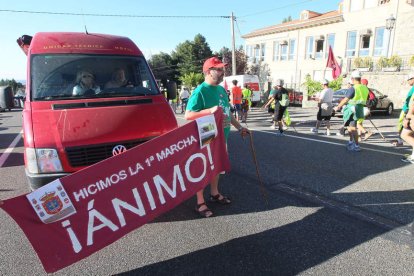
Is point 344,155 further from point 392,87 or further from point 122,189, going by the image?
point 392,87

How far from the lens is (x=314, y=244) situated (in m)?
3.19

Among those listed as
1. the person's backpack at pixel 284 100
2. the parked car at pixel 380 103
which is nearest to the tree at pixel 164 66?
the parked car at pixel 380 103

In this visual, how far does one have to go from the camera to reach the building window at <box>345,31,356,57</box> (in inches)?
1127

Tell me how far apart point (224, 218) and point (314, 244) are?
1.13 m

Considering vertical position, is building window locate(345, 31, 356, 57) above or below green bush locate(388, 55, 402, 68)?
above

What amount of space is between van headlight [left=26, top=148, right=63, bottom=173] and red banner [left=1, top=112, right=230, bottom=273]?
0.83m

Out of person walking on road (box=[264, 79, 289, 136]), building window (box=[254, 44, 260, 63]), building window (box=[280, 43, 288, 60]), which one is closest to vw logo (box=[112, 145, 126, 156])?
person walking on road (box=[264, 79, 289, 136])

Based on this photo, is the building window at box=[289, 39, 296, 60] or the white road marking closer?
the white road marking

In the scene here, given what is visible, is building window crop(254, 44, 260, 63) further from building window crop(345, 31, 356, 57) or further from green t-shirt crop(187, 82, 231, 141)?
green t-shirt crop(187, 82, 231, 141)

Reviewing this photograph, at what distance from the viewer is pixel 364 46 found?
2811cm

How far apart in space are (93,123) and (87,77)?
1.26 metres

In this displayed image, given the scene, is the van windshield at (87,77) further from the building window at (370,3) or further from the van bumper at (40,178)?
the building window at (370,3)

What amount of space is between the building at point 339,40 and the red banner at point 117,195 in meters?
21.9

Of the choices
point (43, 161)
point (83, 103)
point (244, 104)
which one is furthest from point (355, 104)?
point (244, 104)
